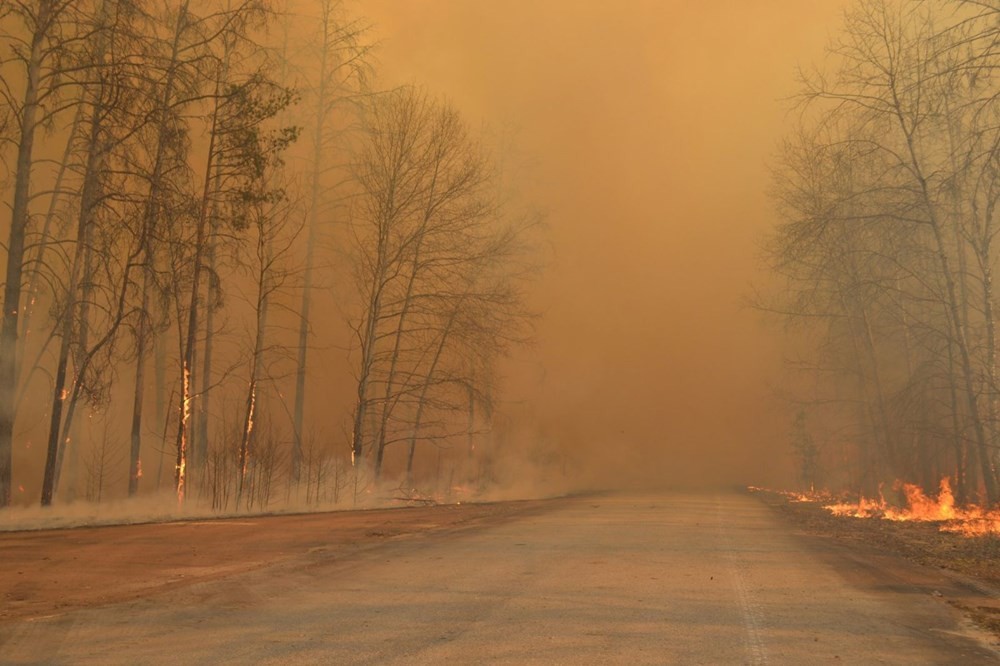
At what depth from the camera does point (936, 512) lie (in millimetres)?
21969

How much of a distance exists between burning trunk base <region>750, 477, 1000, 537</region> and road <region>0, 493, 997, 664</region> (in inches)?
245

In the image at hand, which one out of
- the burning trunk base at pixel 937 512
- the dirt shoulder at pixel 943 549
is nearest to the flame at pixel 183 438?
the dirt shoulder at pixel 943 549

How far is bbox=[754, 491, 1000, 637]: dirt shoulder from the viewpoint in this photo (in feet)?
26.3

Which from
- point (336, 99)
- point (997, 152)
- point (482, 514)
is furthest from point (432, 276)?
point (997, 152)

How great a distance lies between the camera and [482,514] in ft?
63.8

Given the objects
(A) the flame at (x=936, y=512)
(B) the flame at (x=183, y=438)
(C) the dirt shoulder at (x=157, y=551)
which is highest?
(B) the flame at (x=183, y=438)

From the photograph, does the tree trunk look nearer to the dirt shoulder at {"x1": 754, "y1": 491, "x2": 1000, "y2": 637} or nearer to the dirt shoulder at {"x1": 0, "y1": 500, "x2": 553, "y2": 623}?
the dirt shoulder at {"x1": 0, "y1": 500, "x2": 553, "y2": 623}

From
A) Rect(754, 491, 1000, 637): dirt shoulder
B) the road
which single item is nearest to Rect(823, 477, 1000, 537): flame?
Rect(754, 491, 1000, 637): dirt shoulder

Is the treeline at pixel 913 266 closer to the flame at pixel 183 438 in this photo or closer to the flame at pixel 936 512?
the flame at pixel 936 512

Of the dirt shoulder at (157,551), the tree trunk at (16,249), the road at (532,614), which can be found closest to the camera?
the road at (532,614)

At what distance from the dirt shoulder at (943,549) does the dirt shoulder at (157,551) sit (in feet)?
21.7

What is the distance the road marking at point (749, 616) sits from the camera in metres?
5.79

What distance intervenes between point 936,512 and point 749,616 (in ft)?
57.1

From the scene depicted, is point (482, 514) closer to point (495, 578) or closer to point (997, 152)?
point (495, 578)
